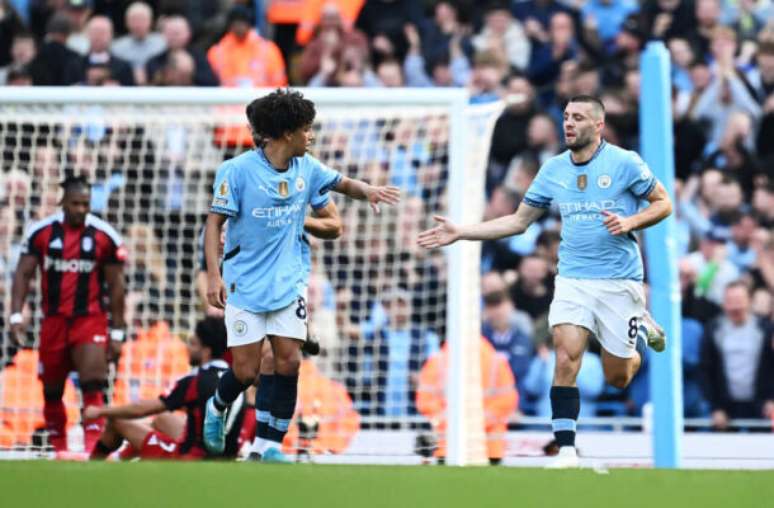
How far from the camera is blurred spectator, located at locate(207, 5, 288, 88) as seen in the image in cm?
1705

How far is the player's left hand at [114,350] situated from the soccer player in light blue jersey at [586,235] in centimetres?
398

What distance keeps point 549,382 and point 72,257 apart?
4.28 m

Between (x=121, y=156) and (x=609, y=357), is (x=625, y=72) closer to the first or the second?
(x=121, y=156)

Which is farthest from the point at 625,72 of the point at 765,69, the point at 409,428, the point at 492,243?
the point at 409,428

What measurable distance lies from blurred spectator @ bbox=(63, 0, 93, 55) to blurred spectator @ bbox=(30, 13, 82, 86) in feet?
0.66

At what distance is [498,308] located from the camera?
1437 cm

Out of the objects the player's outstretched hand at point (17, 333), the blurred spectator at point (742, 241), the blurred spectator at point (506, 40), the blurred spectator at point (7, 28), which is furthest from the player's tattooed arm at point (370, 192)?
the blurred spectator at point (7, 28)

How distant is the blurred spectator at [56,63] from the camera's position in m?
17.1

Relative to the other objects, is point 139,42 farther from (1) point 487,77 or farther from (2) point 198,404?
(2) point 198,404

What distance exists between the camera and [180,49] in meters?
17.1

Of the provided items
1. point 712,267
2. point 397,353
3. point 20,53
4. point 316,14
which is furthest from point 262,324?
point 316,14

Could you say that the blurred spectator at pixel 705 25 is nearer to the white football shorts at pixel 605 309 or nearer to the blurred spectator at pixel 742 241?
the blurred spectator at pixel 742 241

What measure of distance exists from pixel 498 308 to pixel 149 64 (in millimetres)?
5076

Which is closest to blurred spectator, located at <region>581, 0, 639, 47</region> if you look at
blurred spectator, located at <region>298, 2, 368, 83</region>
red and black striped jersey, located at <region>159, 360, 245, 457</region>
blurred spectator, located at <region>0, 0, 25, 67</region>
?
blurred spectator, located at <region>298, 2, 368, 83</region>
